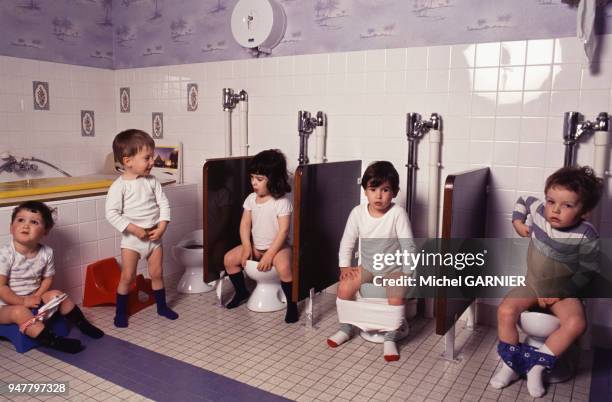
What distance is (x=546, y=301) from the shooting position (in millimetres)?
1796

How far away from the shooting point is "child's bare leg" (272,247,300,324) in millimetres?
2330

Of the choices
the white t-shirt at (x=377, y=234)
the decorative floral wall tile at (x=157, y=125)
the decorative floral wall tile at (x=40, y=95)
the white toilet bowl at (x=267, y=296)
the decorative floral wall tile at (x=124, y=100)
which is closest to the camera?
the white t-shirt at (x=377, y=234)

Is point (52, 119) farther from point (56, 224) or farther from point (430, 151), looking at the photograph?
point (430, 151)

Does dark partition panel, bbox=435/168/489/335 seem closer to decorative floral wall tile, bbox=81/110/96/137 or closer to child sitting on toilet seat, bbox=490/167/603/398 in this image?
child sitting on toilet seat, bbox=490/167/603/398

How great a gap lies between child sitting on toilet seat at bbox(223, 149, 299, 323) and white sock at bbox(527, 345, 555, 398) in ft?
3.28

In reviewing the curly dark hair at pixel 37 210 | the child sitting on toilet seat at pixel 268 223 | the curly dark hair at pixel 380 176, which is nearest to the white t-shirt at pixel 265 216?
the child sitting on toilet seat at pixel 268 223

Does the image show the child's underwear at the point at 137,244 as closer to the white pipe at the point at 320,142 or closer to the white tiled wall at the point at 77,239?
the white tiled wall at the point at 77,239

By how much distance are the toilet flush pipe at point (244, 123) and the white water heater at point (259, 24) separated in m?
0.28

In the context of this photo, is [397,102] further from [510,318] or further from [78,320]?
[78,320]

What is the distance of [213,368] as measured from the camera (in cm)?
189

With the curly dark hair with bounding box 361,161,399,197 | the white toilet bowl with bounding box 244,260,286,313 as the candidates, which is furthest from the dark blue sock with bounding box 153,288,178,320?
the curly dark hair with bounding box 361,161,399,197

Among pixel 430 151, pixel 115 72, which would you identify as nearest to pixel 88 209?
pixel 115 72

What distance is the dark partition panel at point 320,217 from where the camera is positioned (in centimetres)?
205

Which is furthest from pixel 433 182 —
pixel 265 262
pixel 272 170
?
pixel 265 262
